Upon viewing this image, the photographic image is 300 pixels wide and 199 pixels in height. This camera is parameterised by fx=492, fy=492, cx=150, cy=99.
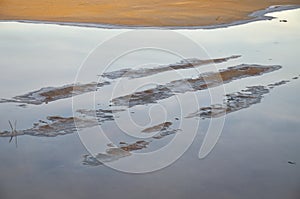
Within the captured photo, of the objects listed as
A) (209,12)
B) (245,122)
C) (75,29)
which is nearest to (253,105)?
(245,122)

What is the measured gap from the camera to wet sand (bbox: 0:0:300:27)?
49.1 feet

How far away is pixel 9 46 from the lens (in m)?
10.9

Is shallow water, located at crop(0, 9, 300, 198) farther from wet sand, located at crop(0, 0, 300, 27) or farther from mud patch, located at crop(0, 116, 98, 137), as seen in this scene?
wet sand, located at crop(0, 0, 300, 27)

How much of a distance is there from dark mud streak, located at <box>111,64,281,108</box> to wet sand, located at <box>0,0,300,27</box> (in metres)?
5.22

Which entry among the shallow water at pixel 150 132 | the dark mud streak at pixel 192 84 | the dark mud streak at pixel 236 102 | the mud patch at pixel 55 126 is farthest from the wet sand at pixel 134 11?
the mud patch at pixel 55 126

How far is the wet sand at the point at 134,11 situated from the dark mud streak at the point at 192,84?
5220 millimetres

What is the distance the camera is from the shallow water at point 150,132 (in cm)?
515

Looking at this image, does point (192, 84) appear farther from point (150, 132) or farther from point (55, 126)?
point (55, 126)

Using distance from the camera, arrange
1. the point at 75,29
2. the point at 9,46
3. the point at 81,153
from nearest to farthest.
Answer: the point at 81,153 → the point at 9,46 → the point at 75,29

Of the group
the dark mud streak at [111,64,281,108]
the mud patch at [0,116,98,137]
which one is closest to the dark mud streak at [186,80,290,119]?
the dark mud streak at [111,64,281,108]

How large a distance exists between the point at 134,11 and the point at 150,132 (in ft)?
34.9

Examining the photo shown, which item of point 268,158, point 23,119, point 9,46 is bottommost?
point 268,158

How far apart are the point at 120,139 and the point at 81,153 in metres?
0.60

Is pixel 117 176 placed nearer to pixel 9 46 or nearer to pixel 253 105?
pixel 253 105
